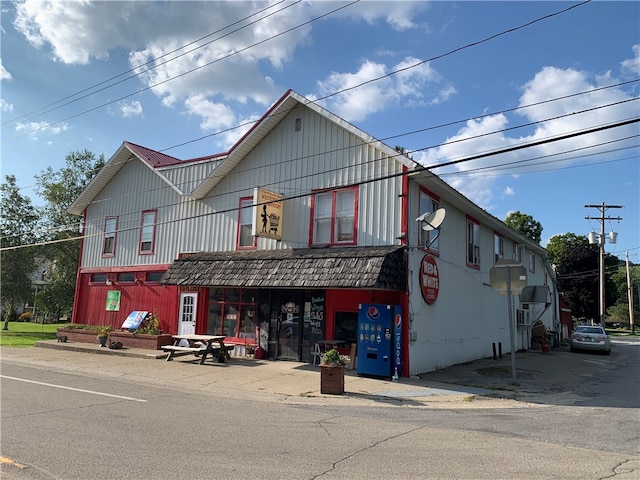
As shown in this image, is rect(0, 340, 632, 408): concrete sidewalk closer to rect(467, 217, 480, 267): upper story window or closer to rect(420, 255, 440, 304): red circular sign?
rect(420, 255, 440, 304): red circular sign

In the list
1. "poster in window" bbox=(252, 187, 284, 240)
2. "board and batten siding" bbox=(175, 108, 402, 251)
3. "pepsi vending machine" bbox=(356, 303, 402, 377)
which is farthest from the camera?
"poster in window" bbox=(252, 187, 284, 240)

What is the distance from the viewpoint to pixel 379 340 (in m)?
13.6

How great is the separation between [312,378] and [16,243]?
87.9 feet

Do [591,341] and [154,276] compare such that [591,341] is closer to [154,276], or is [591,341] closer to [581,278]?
[154,276]

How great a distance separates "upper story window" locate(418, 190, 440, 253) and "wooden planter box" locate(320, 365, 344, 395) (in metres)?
5.62

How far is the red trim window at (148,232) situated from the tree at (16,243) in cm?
1297

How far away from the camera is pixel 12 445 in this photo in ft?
19.9

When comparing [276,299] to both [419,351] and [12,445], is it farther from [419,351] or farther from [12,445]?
[12,445]

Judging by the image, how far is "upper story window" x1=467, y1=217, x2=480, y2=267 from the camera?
64.6ft

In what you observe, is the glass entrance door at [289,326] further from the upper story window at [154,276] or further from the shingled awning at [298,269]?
the upper story window at [154,276]

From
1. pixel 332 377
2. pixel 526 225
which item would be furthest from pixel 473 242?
pixel 526 225

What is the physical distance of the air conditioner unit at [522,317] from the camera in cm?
2531

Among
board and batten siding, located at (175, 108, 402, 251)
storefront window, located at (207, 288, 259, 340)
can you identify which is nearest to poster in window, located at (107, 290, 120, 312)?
board and batten siding, located at (175, 108, 402, 251)

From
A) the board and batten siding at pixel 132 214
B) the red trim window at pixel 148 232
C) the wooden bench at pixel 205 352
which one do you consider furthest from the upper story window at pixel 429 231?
the red trim window at pixel 148 232
